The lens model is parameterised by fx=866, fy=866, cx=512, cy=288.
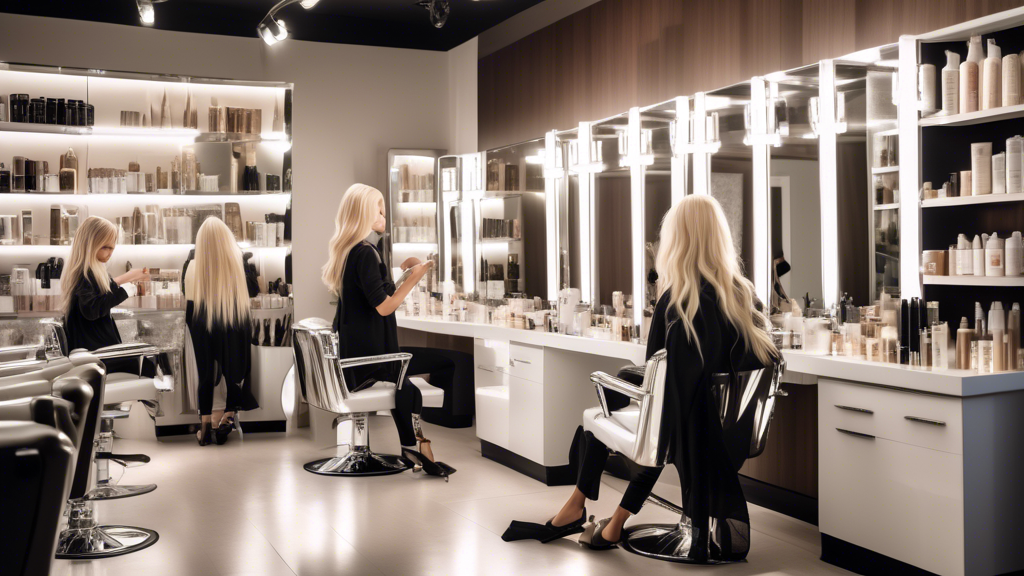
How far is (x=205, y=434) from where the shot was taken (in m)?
5.44

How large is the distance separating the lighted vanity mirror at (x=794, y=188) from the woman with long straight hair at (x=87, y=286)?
333 centimetres

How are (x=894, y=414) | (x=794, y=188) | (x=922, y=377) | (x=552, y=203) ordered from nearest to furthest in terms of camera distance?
(x=922, y=377), (x=894, y=414), (x=794, y=188), (x=552, y=203)

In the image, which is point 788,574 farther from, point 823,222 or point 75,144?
point 75,144

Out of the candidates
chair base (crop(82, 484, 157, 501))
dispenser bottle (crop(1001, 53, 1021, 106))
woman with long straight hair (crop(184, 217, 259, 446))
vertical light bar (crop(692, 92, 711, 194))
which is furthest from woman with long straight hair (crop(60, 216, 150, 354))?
dispenser bottle (crop(1001, 53, 1021, 106))

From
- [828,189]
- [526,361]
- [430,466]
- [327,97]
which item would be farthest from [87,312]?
[828,189]

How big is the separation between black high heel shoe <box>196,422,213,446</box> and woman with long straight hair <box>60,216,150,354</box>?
3.44 ft

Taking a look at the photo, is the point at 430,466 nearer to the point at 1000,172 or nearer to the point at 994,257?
the point at 994,257

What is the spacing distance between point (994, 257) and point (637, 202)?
1.82 m

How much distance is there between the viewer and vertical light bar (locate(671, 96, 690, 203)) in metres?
4.04

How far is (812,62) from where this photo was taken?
3.59m

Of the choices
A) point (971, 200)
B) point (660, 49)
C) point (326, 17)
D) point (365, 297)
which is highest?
point (326, 17)

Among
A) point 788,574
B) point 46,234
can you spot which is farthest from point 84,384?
point 46,234

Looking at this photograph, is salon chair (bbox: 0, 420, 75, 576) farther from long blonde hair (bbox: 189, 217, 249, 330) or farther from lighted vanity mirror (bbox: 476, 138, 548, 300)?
long blonde hair (bbox: 189, 217, 249, 330)

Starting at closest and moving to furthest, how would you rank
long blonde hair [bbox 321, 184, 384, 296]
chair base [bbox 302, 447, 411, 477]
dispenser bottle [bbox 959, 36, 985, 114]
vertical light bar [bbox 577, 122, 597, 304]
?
dispenser bottle [bbox 959, 36, 985, 114] → long blonde hair [bbox 321, 184, 384, 296] → chair base [bbox 302, 447, 411, 477] → vertical light bar [bbox 577, 122, 597, 304]
